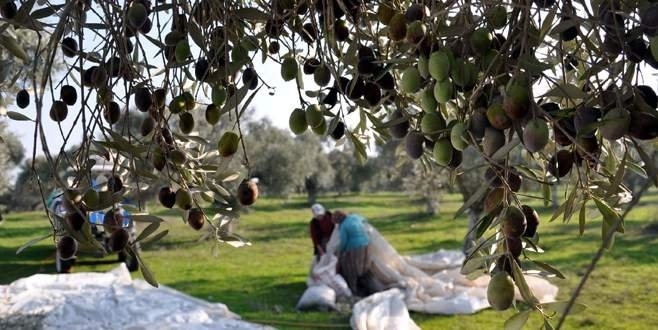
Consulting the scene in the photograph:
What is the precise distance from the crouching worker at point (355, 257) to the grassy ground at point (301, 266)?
27.2 inches

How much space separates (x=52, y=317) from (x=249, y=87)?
17.9ft

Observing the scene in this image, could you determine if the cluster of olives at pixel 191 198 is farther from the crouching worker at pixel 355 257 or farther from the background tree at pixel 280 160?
the background tree at pixel 280 160

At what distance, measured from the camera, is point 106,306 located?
645 centimetres

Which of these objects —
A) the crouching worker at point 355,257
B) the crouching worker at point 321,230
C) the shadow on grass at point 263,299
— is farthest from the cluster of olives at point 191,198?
the crouching worker at point 321,230

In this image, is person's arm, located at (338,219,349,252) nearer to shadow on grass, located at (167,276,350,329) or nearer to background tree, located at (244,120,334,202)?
shadow on grass, located at (167,276,350,329)

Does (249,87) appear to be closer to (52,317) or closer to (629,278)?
(52,317)

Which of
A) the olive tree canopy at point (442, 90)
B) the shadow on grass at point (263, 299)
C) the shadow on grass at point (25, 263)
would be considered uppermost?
the olive tree canopy at point (442, 90)

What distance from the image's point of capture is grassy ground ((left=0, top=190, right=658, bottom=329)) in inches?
275

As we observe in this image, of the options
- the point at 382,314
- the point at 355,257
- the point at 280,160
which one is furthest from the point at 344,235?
the point at 280,160

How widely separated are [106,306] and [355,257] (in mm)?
2981

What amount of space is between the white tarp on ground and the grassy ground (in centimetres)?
64

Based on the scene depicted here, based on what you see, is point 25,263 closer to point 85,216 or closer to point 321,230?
point 321,230

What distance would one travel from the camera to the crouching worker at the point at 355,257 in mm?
8266

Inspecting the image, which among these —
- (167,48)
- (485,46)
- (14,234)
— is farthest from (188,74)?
(14,234)
